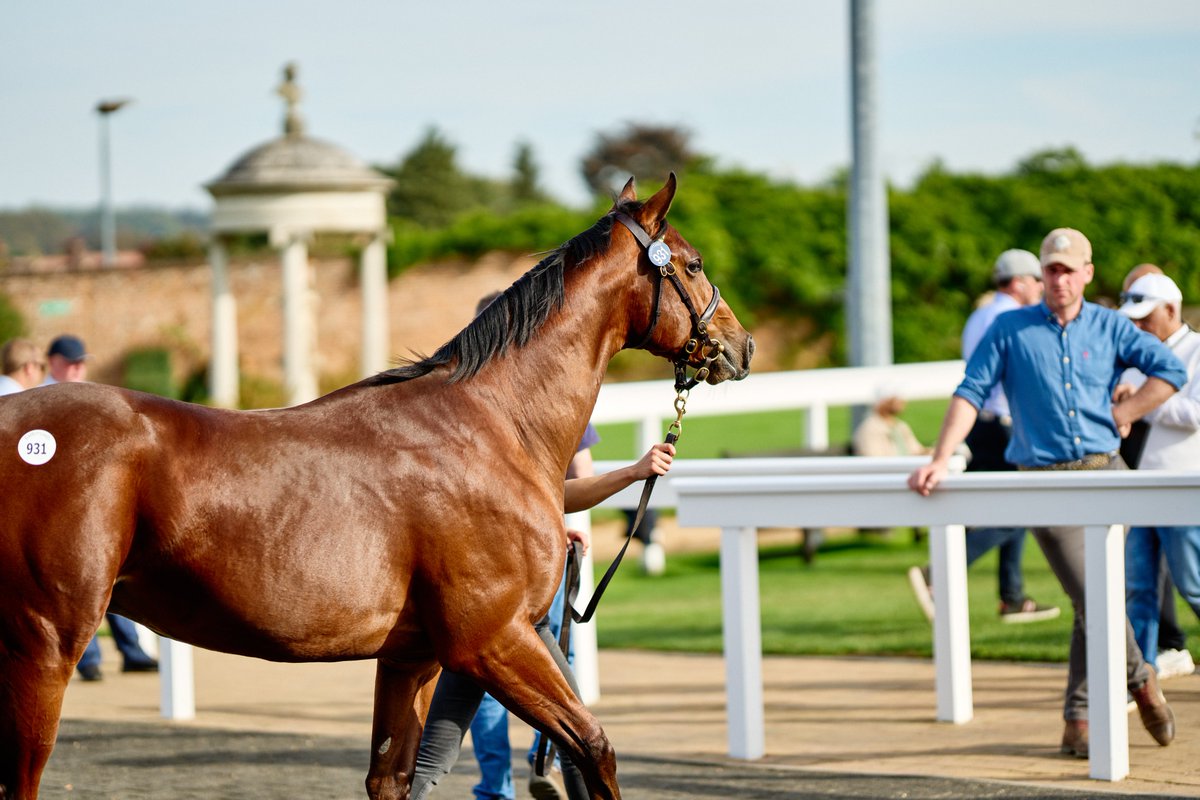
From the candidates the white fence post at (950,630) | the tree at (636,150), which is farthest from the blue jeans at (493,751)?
the tree at (636,150)

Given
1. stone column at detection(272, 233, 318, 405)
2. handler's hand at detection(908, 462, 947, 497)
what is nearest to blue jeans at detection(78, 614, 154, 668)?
handler's hand at detection(908, 462, 947, 497)

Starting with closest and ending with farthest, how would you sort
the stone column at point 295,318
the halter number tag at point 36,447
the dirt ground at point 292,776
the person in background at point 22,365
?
the halter number tag at point 36,447, the dirt ground at point 292,776, the person in background at point 22,365, the stone column at point 295,318

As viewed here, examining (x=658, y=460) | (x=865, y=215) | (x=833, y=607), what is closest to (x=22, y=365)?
(x=658, y=460)

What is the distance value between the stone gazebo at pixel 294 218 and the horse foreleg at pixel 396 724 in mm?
21626

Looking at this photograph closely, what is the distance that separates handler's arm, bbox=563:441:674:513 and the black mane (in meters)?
0.52

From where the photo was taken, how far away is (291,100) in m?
26.8

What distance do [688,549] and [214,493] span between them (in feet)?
32.3

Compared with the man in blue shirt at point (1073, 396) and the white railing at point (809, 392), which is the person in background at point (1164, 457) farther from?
the white railing at point (809, 392)

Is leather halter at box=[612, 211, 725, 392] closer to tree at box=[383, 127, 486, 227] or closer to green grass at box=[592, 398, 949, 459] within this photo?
green grass at box=[592, 398, 949, 459]

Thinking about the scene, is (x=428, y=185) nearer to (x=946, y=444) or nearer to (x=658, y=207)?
(x=946, y=444)

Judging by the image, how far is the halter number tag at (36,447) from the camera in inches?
140

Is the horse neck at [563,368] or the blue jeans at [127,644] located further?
the blue jeans at [127,644]

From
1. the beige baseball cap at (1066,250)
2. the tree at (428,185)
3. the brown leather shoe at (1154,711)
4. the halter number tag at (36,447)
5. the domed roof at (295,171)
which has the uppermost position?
the tree at (428,185)

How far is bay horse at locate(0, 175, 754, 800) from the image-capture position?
3.57 meters
